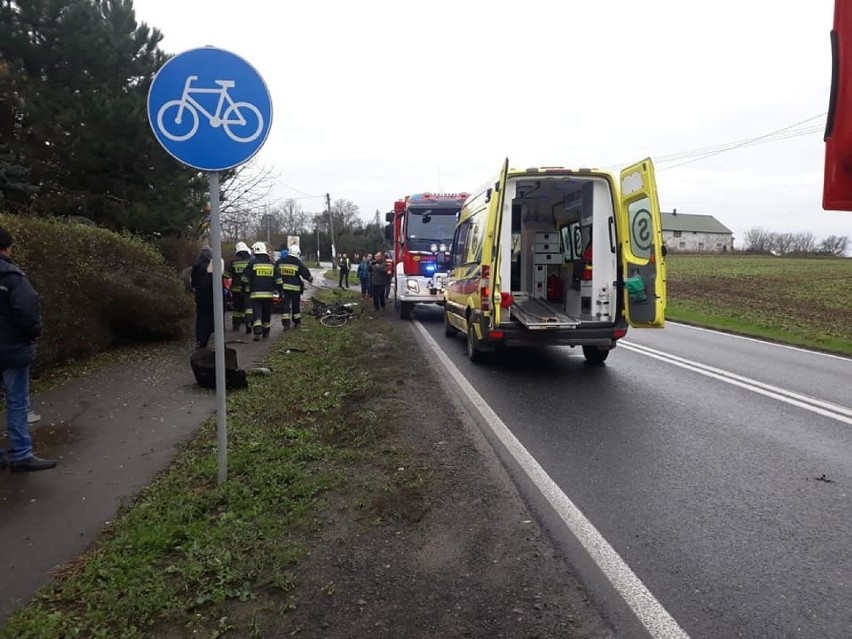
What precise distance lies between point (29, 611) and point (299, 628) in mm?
1269

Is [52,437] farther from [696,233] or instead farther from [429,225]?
[696,233]

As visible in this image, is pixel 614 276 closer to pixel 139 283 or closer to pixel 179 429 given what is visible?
pixel 179 429

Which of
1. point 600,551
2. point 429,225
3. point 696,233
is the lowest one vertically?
point 600,551

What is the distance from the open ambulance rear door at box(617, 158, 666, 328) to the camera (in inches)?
310

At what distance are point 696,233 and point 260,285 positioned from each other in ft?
387

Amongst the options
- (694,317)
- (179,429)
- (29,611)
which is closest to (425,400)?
(179,429)

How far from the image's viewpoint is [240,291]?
11.9 metres

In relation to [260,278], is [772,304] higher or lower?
lower

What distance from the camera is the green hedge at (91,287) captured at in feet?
23.6

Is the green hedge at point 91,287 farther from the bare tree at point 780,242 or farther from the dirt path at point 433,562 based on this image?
the bare tree at point 780,242

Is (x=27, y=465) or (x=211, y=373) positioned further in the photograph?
(x=211, y=373)

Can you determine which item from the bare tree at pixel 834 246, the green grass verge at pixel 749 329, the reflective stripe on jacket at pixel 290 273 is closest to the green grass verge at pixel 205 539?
the reflective stripe on jacket at pixel 290 273

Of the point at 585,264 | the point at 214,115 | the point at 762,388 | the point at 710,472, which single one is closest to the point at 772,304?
the point at 585,264

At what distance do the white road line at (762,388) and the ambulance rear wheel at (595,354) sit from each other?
1.12 metres
